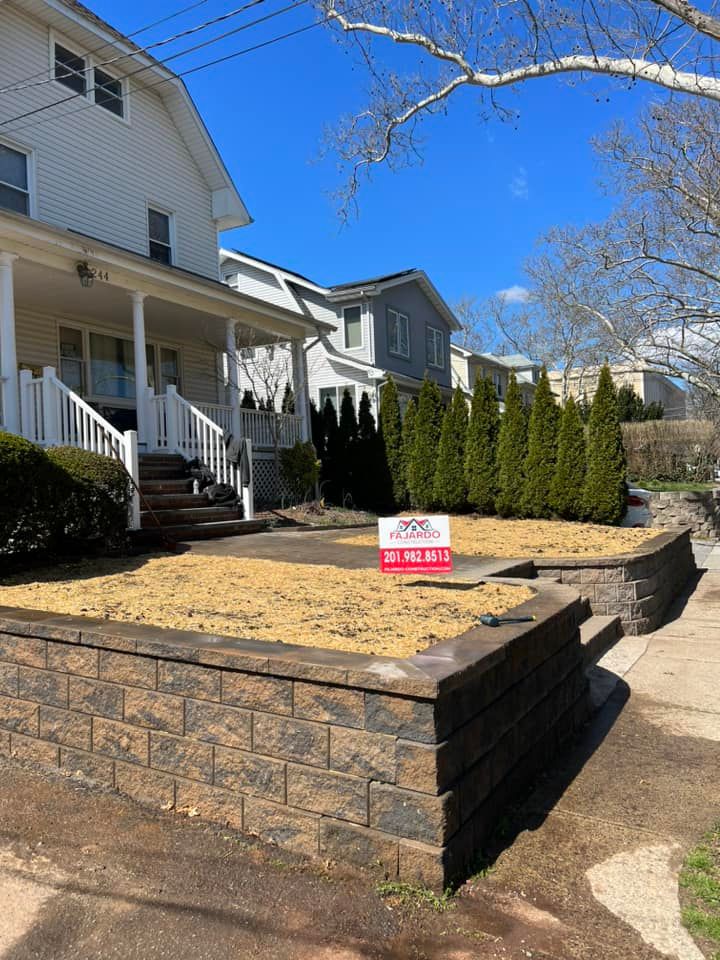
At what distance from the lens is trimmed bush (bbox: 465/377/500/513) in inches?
488

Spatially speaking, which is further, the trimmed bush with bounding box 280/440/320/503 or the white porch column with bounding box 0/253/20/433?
the trimmed bush with bounding box 280/440/320/503

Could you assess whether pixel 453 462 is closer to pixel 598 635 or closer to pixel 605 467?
pixel 605 467

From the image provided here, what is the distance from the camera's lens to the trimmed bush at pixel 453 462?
1280cm

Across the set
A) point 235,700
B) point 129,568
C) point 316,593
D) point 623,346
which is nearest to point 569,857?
point 235,700

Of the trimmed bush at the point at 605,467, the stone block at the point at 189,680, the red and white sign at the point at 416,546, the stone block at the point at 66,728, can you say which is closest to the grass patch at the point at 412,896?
the stone block at the point at 189,680

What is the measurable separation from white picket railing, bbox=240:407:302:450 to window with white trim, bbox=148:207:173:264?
379 centimetres

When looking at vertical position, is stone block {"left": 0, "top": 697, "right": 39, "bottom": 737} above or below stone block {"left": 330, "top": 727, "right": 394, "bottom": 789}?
below

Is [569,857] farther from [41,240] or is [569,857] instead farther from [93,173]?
[93,173]

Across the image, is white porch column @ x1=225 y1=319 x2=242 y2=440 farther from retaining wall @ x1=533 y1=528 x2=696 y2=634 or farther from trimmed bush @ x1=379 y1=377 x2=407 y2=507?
retaining wall @ x1=533 y1=528 x2=696 y2=634

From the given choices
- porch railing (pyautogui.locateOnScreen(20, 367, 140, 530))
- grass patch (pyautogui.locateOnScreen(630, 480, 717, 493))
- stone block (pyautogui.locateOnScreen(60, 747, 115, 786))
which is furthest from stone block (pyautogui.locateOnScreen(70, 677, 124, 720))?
grass patch (pyautogui.locateOnScreen(630, 480, 717, 493))

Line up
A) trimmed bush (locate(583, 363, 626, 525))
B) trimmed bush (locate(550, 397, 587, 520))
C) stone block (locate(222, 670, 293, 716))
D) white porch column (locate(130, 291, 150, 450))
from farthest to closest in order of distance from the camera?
trimmed bush (locate(550, 397, 587, 520)) < trimmed bush (locate(583, 363, 626, 525)) < white porch column (locate(130, 291, 150, 450)) < stone block (locate(222, 670, 293, 716))

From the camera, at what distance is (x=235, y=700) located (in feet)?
9.43

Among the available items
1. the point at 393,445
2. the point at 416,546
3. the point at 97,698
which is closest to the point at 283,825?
the point at 97,698

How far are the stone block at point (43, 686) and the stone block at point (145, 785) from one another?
0.50 meters
